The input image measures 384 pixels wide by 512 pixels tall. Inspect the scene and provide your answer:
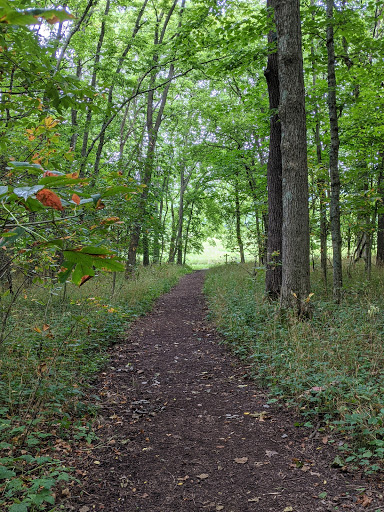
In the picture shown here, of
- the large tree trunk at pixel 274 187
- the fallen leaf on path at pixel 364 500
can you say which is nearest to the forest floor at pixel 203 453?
the fallen leaf on path at pixel 364 500

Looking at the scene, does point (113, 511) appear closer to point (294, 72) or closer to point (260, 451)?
point (260, 451)

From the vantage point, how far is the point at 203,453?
328cm

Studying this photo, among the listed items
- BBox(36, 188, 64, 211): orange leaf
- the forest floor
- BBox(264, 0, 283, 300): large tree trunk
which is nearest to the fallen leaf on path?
the forest floor

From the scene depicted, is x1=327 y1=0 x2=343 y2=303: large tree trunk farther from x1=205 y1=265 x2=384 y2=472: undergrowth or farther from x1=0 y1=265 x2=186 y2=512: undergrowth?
x1=0 y1=265 x2=186 y2=512: undergrowth

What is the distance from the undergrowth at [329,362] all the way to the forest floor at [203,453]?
21cm

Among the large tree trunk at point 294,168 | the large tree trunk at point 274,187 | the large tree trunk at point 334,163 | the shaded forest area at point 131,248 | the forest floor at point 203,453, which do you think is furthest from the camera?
the large tree trunk at point 274,187

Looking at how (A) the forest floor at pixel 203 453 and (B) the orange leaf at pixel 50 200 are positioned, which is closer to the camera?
(B) the orange leaf at pixel 50 200

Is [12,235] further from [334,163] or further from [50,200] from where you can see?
[334,163]

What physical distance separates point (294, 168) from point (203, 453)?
15.7ft

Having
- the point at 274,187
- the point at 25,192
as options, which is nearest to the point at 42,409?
the point at 25,192

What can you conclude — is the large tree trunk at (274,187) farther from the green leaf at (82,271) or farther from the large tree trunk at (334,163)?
the green leaf at (82,271)

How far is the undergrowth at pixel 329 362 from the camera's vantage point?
2.98 metres

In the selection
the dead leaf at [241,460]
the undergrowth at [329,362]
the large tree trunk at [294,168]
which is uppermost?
the large tree trunk at [294,168]

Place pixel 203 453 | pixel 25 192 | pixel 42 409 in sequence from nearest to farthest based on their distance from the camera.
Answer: pixel 25 192
pixel 203 453
pixel 42 409
